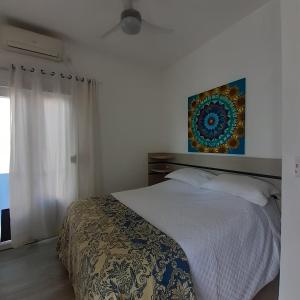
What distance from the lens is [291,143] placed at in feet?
3.57

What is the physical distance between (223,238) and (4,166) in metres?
2.59

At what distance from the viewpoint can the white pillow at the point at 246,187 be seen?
1.81 metres

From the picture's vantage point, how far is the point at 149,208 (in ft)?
6.05

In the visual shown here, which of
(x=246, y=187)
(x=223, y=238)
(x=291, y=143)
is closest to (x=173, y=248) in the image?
(x=223, y=238)

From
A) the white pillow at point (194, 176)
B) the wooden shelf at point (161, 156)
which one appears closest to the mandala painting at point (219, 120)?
the white pillow at point (194, 176)

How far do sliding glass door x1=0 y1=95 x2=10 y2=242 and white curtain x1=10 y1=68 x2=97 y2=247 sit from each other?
0.56 feet

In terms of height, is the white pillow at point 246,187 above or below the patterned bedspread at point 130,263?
above

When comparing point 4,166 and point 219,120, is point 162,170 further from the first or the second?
point 4,166

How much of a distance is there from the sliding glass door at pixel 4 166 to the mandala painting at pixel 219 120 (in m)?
2.44

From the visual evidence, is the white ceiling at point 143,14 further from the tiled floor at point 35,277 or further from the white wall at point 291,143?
the tiled floor at point 35,277

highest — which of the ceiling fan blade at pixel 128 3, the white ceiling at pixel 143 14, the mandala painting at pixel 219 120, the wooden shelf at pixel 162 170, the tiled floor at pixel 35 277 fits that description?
the white ceiling at pixel 143 14

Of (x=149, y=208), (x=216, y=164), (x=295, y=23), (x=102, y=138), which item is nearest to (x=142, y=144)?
(x=102, y=138)

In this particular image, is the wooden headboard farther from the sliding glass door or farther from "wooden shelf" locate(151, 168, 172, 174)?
the sliding glass door

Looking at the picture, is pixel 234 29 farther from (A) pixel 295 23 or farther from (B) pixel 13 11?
(B) pixel 13 11
